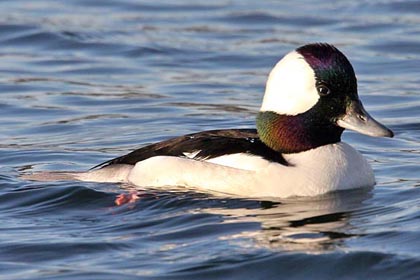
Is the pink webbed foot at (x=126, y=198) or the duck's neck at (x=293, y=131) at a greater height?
the duck's neck at (x=293, y=131)

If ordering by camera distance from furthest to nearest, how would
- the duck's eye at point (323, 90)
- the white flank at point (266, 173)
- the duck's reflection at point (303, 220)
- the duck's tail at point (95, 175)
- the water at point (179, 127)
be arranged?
the duck's tail at point (95, 175)
the duck's eye at point (323, 90)
the white flank at point (266, 173)
the duck's reflection at point (303, 220)
the water at point (179, 127)

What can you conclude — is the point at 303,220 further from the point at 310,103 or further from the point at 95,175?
the point at 95,175

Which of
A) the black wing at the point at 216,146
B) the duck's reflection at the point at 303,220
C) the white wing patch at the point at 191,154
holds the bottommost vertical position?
the duck's reflection at the point at 303,220

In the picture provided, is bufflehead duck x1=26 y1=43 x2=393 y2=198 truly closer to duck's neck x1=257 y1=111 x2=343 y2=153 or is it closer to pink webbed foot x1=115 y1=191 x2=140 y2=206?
duck's neck x1=257 y1=111 x2=343 y2=153

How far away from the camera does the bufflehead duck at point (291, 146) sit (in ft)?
34.4

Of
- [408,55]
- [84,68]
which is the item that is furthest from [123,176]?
[408,55]

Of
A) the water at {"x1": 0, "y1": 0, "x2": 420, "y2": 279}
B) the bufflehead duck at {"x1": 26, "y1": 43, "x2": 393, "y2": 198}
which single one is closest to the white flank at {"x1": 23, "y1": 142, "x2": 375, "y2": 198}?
the bufflehead duck at {"x1": 26, "y1": 43, "x2": 393, "y2": 198}

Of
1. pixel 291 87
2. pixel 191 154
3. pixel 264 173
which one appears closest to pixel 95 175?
pixel 191 154

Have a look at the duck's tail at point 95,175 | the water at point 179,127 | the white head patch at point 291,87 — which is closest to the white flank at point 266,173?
the water at point 179,127

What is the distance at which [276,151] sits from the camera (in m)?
10.8

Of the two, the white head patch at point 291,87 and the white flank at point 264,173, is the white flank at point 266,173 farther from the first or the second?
the white head patch at point 291,87

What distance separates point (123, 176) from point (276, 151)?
1238 millimetres

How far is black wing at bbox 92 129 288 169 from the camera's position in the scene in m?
10.6

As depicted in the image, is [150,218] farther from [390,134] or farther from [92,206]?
[390,134]
